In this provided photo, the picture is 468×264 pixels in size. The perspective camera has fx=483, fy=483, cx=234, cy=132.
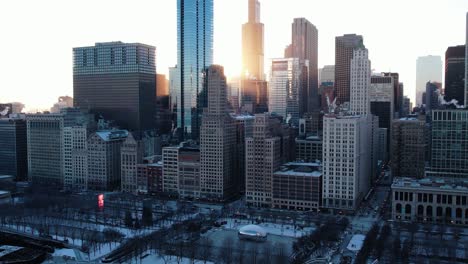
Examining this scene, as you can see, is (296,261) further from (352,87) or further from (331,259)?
(352,87)

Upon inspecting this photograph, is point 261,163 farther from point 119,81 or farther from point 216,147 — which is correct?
point 119,81

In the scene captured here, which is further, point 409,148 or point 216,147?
point 409,148

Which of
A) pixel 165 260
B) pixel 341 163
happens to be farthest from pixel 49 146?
pixel 341 163

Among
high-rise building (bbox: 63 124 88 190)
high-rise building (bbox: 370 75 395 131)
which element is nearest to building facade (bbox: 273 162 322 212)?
high-rise building (bbox: 63 124 88 190)

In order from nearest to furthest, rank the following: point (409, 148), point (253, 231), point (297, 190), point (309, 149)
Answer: point (253, 231), point (297, 190), point (409, 148), point (309, 149)

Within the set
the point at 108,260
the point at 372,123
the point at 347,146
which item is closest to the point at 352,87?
the point at 372,123
